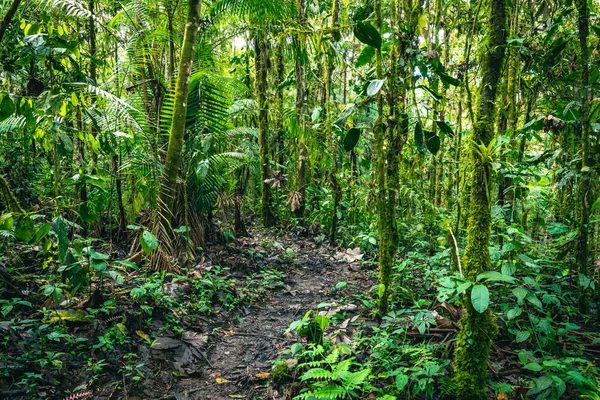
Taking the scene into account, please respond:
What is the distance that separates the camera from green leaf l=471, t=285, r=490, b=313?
1.98 m

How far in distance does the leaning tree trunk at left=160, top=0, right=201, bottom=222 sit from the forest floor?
48.4 inches

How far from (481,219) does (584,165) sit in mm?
1559

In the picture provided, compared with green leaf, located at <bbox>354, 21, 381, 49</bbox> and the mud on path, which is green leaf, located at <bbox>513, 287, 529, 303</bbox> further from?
green leaf, located at <bbox>354, 21, 381, 49</bbox>

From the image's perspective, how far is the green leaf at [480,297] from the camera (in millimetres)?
1980

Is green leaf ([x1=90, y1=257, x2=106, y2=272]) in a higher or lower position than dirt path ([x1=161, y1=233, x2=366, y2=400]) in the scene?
higher

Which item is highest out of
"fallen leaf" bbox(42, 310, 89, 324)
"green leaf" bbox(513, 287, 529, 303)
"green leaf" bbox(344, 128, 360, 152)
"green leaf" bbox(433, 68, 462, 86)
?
"green leaf" bbox(433, 68, 462, 86)

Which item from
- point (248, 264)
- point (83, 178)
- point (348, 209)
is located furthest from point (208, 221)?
point (83, 178)

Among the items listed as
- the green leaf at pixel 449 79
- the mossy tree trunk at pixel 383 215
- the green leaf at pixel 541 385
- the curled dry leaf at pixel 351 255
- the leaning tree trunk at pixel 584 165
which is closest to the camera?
the green leaf at pixel 541 385

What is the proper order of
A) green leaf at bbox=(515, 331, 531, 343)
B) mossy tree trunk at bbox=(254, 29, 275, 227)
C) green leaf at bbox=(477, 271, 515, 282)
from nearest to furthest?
green leaf at bbox=(477, 271, 515, 282) → green leaf at bbox=(515, 331, 531, 343) → mossy tree trunk at bbox=(254, 29, 275, 227)

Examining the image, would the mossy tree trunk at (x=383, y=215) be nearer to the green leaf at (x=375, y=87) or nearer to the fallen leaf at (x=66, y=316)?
the green leaf at (x=375, y=87)

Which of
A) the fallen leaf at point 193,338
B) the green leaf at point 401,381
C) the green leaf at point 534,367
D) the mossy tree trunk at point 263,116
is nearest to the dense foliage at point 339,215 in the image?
the green leaf at point 534,367

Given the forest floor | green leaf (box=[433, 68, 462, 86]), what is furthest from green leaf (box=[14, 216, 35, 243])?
A: green leaf (box=[433, 68, 462, 86])

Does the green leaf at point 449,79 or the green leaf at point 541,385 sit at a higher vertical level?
the green leaf at point 449,79

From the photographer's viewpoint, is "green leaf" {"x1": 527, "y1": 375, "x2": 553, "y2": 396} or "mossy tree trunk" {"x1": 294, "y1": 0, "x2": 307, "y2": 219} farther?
"mossy tree trunk" {"x1": 294, "y1": 0, "x2": 307, "y2": 219}
